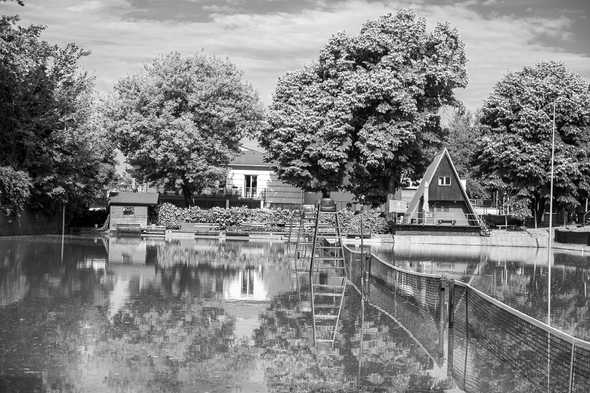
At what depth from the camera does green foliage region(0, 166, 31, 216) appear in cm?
4056

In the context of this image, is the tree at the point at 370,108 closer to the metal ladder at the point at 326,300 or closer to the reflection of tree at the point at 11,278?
the metal ladder at the point at 326,300

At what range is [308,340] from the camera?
12930mm

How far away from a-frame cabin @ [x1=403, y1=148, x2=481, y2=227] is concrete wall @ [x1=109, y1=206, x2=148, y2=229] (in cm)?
2002

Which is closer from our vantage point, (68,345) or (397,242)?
(68,345)

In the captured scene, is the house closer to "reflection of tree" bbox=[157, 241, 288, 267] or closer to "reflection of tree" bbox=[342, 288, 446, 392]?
"reflection of tree" bbox=[157, 241, 288, 267]

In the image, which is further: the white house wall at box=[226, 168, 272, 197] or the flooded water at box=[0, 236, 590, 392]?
the white house wall at box=[226, 168, 272, 197]

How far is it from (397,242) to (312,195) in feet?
85.3

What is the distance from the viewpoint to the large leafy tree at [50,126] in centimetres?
4238

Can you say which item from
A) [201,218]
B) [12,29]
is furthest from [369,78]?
[12,29]

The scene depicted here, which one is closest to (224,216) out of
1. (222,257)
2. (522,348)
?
(222,257)

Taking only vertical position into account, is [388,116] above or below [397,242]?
above

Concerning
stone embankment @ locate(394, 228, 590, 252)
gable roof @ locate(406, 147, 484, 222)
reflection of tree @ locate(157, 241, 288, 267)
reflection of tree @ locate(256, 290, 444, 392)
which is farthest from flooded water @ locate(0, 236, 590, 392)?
gable roof @ locate(406, 147, 484, 222)

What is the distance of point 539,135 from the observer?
58.1m

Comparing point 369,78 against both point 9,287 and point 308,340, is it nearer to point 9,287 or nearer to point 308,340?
point 9,287
